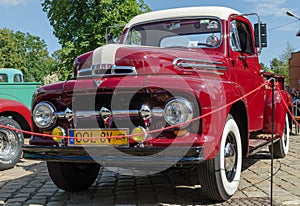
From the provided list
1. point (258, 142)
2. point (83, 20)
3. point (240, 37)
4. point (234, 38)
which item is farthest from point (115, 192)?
point (83, 20)

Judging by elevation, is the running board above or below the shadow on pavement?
above

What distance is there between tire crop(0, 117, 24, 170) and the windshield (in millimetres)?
2679

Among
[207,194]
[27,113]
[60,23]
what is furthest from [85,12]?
[207,194]

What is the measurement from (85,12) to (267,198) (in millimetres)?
16507

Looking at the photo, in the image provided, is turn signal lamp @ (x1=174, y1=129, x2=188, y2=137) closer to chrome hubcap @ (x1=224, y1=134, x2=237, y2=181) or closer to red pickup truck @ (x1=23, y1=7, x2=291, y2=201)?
red pickup truck @ (x1=23, y1=7, x2=291, y2=201)

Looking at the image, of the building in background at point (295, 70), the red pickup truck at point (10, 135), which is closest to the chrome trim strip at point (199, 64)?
the red pickup truck at point (10, 135)

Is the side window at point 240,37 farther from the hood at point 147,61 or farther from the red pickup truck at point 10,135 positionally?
the red pickup truck at point 10,135

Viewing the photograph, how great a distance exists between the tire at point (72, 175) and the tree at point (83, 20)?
42.9ft

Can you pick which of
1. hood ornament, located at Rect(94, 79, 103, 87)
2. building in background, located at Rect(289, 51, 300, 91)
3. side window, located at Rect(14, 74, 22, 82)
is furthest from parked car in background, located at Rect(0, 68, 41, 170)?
building in background, located at Rect(289, 51, 300, 91)

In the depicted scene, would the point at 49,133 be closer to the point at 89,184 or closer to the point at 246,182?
the point at 89,184

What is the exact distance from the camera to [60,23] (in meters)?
20.1

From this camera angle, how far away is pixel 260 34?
5176 millimetres

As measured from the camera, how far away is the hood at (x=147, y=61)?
14.0ft

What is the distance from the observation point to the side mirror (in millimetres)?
5117
